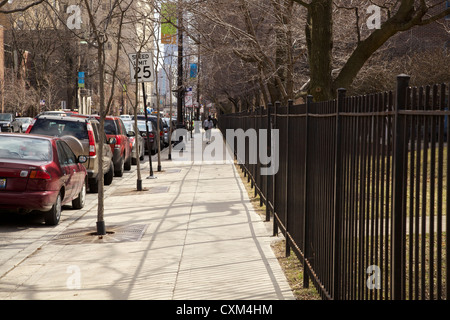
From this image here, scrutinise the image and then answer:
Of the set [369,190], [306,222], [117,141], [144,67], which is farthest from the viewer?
[117,141]

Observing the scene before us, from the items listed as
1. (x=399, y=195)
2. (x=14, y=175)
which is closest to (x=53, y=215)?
(x=14, y=175)

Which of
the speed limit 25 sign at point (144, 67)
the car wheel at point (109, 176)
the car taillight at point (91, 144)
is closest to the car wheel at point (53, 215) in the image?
the car taillight at point (91, 144)

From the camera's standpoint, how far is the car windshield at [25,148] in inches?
440

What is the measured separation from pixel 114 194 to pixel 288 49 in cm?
562

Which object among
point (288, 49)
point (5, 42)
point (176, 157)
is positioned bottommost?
point (176, 157)

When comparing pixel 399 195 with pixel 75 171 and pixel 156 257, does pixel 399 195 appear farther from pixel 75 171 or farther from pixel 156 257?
pixel 75 171

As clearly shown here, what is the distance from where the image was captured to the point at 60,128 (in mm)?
16609

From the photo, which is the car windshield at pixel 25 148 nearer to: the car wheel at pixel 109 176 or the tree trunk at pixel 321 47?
the tree trunk at pixel 321 47

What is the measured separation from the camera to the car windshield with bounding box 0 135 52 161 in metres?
11.2

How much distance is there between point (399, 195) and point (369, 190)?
32.0 inches

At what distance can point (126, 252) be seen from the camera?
9062 mm

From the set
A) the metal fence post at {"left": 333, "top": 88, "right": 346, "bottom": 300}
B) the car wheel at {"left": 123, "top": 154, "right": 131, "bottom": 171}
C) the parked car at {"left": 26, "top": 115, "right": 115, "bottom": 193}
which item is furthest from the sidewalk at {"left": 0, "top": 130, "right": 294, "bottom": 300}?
the car wheel at {"left": 123, "top": 154, "right": 131, "bottom": 171}
